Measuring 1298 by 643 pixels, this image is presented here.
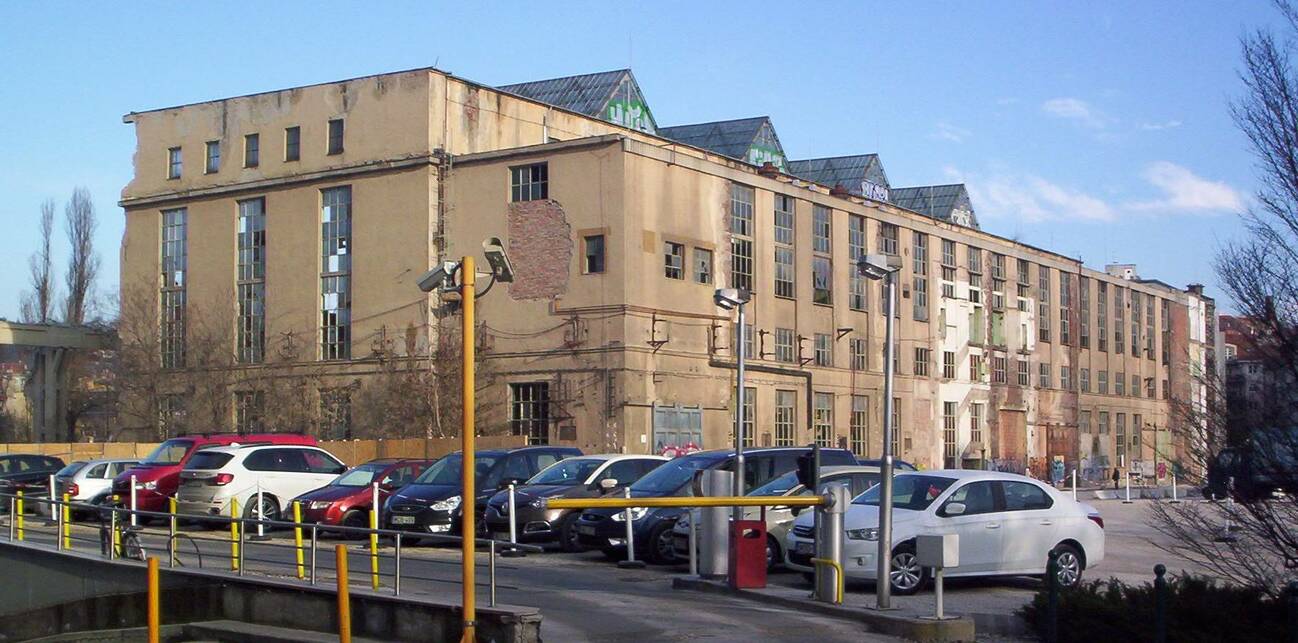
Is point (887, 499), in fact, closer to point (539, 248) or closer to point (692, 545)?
point (692, 545)

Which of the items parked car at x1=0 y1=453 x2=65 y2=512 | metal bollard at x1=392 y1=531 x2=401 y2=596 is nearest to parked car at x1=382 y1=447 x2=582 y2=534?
metal bollard at x1=392 y1=531 x2=401 y2=596

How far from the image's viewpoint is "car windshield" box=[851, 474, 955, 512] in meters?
18.5

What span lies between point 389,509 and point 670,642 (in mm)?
12559

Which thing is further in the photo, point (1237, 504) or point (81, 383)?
point (81, 383)

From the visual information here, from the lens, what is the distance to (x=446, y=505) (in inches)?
984

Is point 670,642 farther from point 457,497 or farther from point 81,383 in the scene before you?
point 81,383

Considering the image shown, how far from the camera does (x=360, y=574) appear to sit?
1670cm

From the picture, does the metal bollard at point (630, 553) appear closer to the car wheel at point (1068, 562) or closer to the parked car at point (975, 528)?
the parked car at point (975, 528)

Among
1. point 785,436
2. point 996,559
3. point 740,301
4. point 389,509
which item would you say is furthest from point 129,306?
point 996,559

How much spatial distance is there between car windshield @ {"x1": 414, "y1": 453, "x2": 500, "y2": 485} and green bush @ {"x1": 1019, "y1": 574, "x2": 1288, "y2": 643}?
45.3 feet

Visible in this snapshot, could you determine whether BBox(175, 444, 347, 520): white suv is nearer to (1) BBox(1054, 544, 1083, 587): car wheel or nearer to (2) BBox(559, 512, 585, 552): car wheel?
(2) BBox(559, 512, 585, 552): car wheel

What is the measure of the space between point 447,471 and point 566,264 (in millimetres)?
23757

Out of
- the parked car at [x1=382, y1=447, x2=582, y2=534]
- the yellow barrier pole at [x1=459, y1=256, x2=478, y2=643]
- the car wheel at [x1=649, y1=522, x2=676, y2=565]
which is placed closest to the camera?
the yellow barrier pole at [x1=459, y1=256, x2=478, y2=643]

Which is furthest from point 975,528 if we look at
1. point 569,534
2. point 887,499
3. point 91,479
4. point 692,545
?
point 91,479
